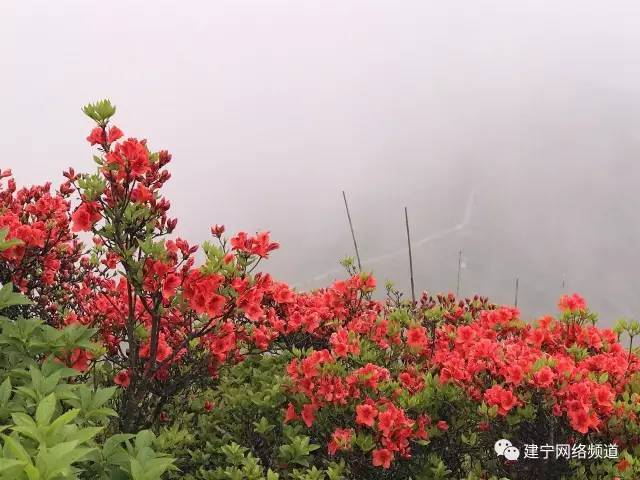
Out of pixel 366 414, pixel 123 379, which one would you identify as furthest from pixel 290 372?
pixel 123 379

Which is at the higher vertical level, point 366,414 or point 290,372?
point 290,372

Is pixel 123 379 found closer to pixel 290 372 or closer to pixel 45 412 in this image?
pixel 290 372

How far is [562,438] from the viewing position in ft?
8.46

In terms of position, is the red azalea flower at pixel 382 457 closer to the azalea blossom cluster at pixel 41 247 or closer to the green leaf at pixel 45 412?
the green leaf at pixel 45 412

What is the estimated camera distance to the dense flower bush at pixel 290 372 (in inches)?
95.2

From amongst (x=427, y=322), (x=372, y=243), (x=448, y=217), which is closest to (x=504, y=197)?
(x=448, y=217)

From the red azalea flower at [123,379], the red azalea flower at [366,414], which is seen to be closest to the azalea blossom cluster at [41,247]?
the red azalea flower at [123,379]

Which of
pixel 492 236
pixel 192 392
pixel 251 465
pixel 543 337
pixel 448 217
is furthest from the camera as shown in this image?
pixel 448 217

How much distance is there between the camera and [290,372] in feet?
9.66

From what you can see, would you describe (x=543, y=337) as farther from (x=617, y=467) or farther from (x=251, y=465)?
(x=251, y=465)

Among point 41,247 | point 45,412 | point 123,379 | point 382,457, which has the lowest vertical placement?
point 45,412

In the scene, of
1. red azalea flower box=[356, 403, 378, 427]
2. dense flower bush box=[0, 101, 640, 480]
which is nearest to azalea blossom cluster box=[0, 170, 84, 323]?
dense flower bush box=[0, 101, 640, 480]

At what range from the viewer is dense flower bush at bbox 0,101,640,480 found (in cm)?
242

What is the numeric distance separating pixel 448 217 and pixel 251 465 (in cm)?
7035
